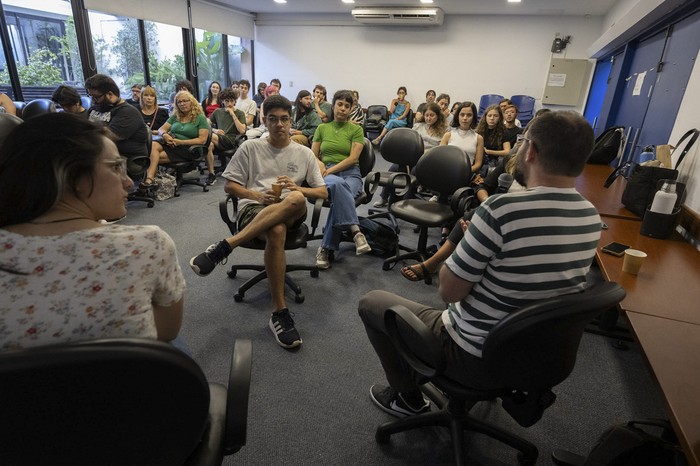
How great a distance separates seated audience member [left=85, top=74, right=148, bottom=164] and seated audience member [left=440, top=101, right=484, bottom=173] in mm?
2973

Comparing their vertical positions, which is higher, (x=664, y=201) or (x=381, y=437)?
(x=664, y=201)

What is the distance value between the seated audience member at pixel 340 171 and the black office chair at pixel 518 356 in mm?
1572

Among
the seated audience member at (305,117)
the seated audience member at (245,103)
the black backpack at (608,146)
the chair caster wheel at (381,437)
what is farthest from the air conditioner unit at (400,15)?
the chair caster wheel at (381,437)

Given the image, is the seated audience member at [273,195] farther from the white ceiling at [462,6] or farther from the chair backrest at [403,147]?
the white ceiling at [462,6]

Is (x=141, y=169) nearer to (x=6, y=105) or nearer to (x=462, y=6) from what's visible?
(x=6, y=105)

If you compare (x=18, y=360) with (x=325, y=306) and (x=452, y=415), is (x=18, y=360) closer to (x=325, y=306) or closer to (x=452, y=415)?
(x=452, y=415)

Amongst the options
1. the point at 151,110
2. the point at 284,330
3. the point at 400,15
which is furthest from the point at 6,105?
the point at 400,15

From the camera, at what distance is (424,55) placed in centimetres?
843

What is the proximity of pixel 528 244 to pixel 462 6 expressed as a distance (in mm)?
7664

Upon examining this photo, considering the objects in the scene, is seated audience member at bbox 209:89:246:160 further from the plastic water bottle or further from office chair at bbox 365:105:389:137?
the plastic water bottle

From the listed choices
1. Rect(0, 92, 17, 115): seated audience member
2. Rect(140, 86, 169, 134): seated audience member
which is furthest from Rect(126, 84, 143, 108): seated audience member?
Rect(0, 92, 17, 115): seated audience member

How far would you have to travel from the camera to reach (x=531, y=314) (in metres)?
0.90

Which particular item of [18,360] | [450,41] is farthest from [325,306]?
[450,41]

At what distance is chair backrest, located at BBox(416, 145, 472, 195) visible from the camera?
288 centimetres
